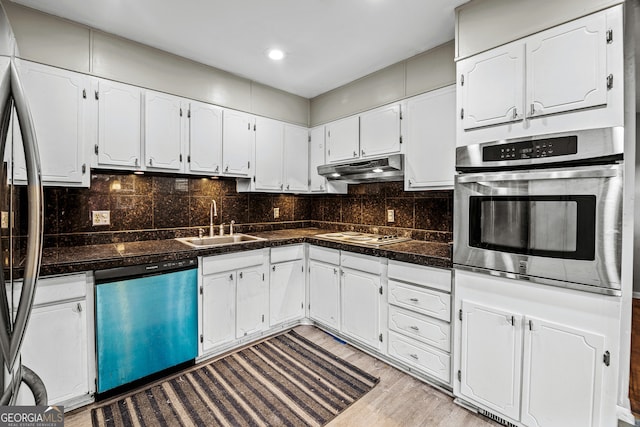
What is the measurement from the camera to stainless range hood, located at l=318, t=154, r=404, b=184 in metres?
2.50

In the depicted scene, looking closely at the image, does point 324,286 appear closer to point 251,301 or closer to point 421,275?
point 251,301

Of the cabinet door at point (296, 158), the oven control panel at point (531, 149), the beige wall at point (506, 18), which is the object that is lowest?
the oven control panel at point (531, 149)

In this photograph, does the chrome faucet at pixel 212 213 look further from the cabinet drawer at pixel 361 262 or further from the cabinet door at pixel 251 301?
the cabinet drawer at pixel 361 262

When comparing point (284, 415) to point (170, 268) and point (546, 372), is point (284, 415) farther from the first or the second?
point (546, 372)

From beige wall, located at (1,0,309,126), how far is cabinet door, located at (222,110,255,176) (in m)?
0.11

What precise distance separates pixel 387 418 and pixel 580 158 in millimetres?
1786

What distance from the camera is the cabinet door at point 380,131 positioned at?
260 cm

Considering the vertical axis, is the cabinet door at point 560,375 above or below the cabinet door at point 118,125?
below

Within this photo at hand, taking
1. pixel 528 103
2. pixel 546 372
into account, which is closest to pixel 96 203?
pixel 528 103

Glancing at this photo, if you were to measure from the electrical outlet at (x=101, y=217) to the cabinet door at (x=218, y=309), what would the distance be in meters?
0.96

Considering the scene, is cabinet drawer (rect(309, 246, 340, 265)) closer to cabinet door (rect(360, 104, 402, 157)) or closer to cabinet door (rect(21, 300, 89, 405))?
cabinet door (rect(360, 104, 402, 157))

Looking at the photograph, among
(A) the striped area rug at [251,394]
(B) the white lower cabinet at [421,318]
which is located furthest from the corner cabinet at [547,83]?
(A) the striped area rug at [251,394]

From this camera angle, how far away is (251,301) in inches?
105

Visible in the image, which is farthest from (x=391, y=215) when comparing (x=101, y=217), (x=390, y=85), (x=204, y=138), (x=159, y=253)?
(x=101, y=217)
